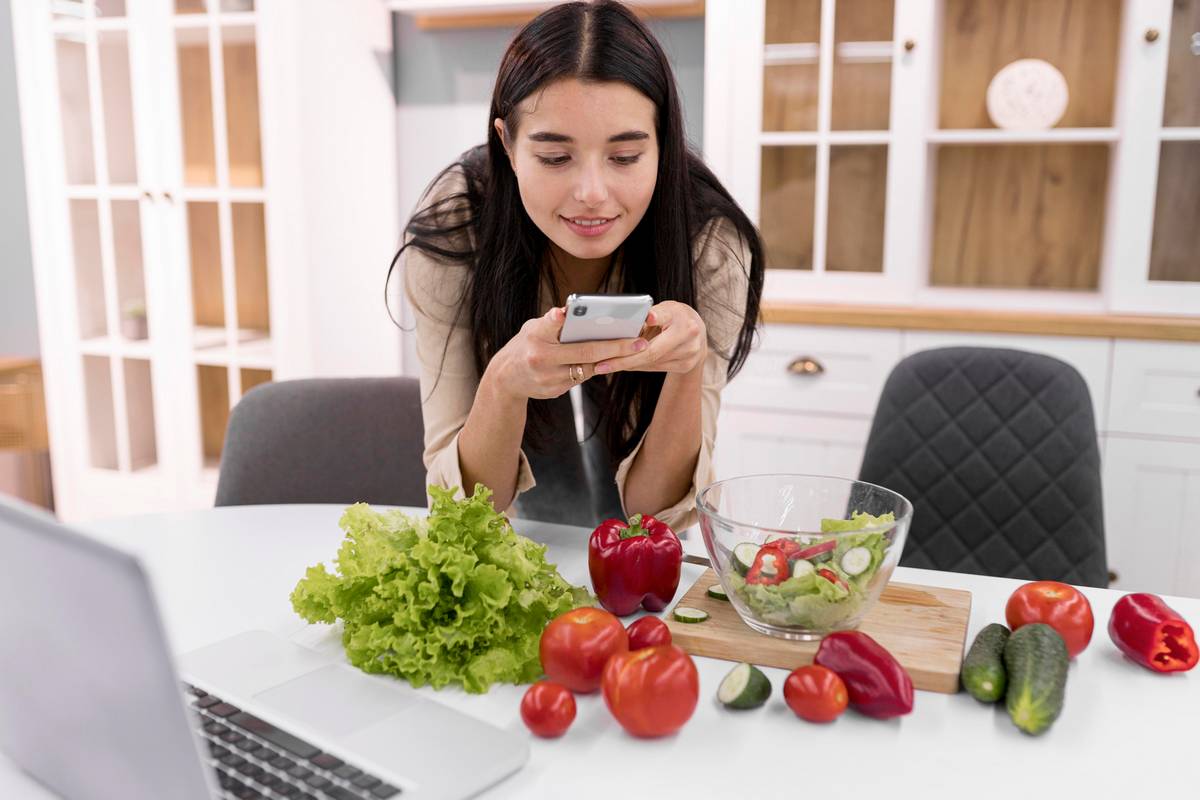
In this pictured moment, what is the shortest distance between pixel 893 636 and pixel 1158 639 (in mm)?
236

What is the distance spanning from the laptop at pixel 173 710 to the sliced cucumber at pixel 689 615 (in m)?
0.26

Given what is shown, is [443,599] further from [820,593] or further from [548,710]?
[820,593]

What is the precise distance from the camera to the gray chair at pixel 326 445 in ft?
5.50

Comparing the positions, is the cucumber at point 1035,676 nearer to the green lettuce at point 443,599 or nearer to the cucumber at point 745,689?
the cucumber at point 745,689

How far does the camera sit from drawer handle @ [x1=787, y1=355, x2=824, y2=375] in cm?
256

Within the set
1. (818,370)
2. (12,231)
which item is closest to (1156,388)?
(818,370)

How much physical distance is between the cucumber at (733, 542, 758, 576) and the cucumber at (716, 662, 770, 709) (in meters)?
0.10

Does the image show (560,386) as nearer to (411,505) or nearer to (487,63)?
(411,505)

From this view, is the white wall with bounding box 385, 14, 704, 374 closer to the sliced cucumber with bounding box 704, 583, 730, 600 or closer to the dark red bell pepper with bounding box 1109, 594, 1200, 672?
the sliced cucumber with bounding box 704, 583, 730, 600

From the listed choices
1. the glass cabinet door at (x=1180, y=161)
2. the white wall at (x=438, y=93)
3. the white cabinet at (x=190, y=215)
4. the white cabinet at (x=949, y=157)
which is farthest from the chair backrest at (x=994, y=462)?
the white cabinet at (x=190, y=215)

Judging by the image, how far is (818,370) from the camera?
2557mm

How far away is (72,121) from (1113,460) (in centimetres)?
315

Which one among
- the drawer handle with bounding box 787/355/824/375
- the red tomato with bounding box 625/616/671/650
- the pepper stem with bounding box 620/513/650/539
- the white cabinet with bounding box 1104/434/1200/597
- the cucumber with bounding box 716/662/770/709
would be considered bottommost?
the white cabinet with bounding box 1104/434/1200/597

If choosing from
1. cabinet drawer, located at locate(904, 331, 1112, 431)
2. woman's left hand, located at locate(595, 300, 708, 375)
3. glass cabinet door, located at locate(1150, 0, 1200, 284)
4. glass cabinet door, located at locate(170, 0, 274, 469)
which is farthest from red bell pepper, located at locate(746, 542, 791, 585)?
glass cabinet door, located at locate(170, 0, 274, 469)
